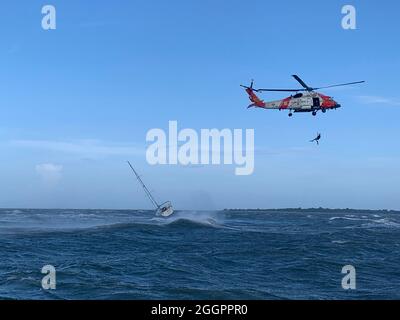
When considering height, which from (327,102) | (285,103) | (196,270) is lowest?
(196,270)

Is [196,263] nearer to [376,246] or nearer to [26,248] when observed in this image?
[26,248]

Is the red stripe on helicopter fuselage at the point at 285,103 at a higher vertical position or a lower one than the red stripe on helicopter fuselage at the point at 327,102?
higher

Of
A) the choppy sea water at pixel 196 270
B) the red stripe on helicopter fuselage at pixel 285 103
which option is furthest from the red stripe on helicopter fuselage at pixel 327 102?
the choppy sea water at pixel 196 270

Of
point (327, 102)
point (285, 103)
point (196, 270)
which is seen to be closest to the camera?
point (327, 102)

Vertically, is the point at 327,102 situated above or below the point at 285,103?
below

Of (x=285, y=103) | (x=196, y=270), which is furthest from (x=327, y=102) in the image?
(x=196, y=270)

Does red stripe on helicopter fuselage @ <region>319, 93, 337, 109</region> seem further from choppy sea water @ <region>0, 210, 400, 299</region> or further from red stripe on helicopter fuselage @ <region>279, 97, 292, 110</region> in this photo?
choppy sea water @ <region>0, 210, 400, 299</region>

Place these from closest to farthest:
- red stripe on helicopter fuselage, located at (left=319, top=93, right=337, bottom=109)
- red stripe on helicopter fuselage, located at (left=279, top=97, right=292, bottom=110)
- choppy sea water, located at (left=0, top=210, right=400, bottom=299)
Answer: choppy sea water, located at (left=0, top=210, right=400, bottom=299), red stripe on helicopter fuselage, located at (left=319, top=93, right=337, bottom=109), red stripe on helicopter fuselage, located at (left=279, top=97, right=292, bottom=110)

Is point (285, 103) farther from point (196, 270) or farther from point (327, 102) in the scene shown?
point (196, 270)

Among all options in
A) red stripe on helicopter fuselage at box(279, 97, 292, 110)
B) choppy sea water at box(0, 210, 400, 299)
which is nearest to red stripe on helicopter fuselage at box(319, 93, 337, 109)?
red stripe on helicopter fuselage at box(279, 97, 292, 110)

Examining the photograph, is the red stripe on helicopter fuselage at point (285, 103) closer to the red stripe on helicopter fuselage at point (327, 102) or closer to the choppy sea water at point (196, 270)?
the red stripe on helicopter fuselage at point (327, 102)

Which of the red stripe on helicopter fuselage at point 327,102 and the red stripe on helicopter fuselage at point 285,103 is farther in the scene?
the red stripe on helicopter fuselage at point 285,103
